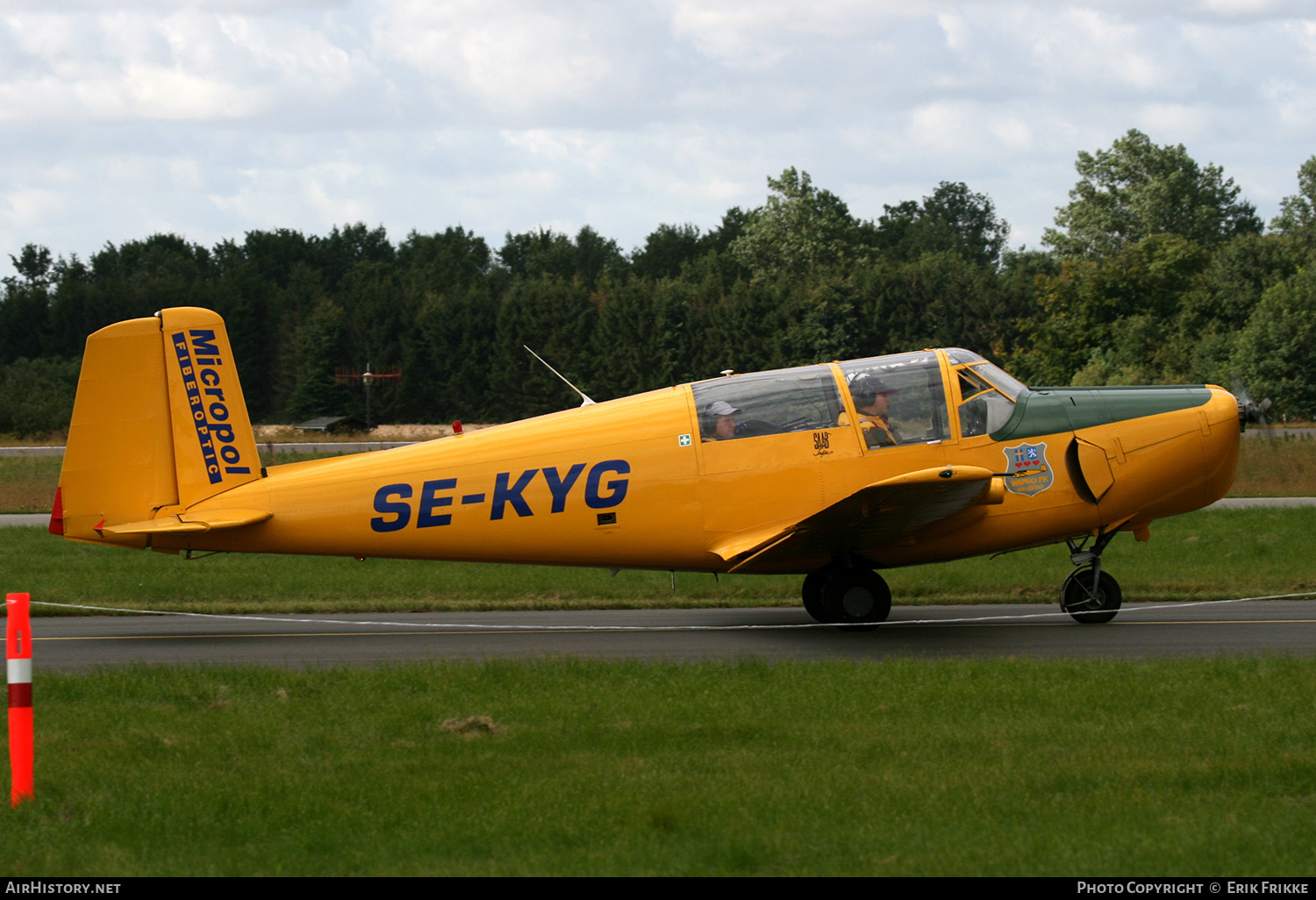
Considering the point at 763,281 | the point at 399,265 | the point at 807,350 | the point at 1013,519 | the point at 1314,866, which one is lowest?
the point at 1314,866

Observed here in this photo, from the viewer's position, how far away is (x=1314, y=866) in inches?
187

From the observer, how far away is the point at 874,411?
435 inches

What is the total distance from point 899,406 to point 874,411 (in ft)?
0.82

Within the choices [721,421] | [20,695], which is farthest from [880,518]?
[20,695]

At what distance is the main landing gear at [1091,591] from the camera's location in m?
11.6

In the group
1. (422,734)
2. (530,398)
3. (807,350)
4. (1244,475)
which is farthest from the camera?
(530,398)

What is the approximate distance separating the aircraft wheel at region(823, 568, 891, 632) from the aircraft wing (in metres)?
0.30

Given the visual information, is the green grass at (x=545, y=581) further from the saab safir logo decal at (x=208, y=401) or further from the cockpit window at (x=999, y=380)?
the cockpit window at (x=999, y=380)

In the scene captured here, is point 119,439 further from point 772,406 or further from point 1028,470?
point 1028,470

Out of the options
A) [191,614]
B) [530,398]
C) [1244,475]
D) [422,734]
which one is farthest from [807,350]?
[422,734]

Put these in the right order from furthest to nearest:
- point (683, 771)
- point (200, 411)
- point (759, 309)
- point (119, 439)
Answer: point (759, 309)
point (200, 411)
point (119, 439)
point (683, 771)

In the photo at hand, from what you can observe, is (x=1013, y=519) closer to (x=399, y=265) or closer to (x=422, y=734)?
(x=422, y=734)

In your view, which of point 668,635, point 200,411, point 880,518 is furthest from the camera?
point 668,635

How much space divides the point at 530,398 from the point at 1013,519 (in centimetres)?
6281
